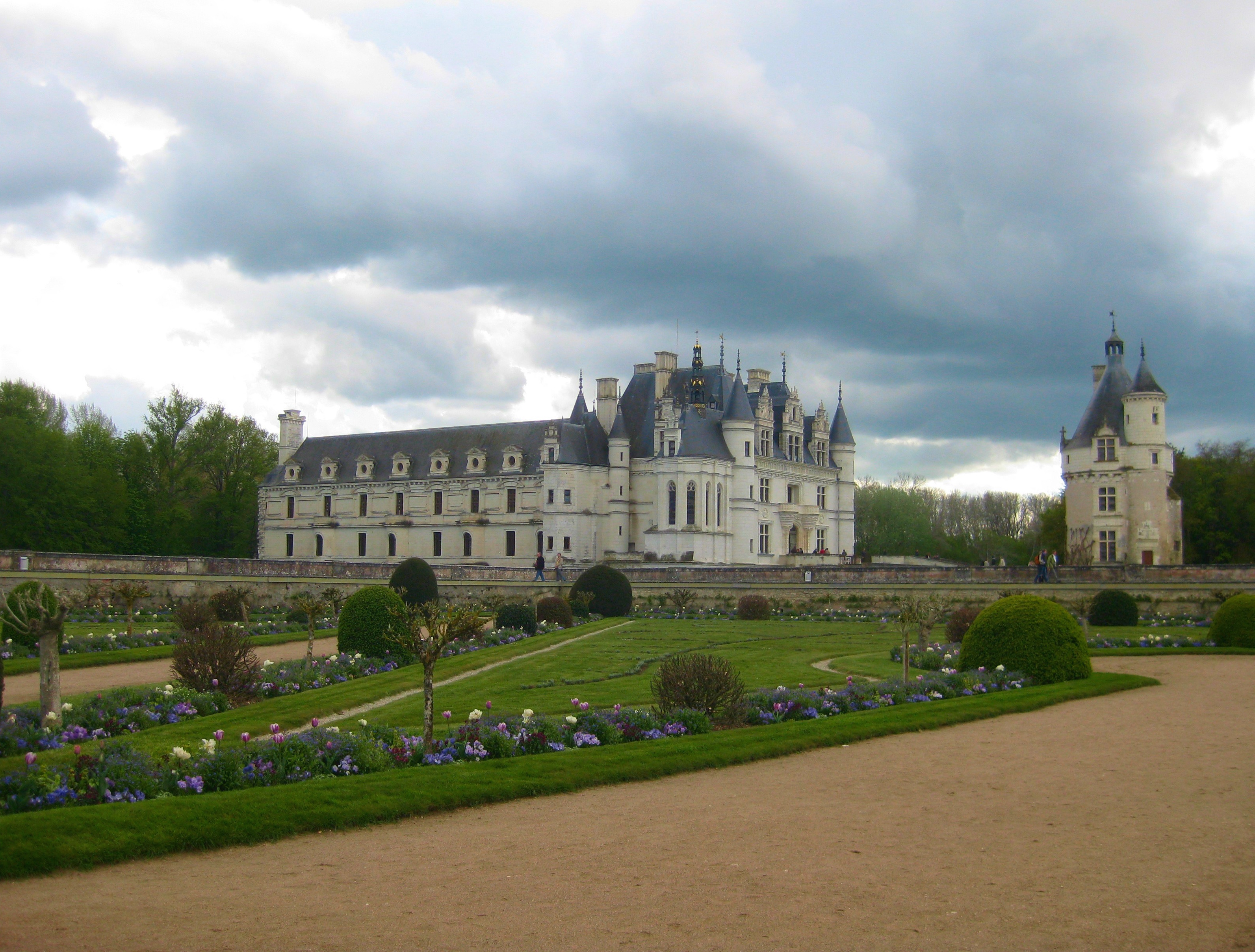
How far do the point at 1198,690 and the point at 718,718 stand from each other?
864 cm

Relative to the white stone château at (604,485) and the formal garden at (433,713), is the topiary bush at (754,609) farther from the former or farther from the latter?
the white stone château at (604,485)

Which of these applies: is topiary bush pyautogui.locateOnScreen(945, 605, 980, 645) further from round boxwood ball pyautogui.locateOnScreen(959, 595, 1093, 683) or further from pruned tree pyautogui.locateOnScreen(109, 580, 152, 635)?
pruned tree pyautogui.locateOnScreen(109, 580, 152, 635)

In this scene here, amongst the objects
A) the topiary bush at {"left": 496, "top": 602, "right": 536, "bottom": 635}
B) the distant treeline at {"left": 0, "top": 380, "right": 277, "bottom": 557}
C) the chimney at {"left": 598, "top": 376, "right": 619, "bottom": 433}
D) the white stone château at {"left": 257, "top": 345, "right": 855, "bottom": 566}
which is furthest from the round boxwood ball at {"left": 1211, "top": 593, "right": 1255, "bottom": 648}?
the distant treeline at {"left": 0, "top": 380, "right": 277, "bottom": 557}

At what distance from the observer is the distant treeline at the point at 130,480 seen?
191ft

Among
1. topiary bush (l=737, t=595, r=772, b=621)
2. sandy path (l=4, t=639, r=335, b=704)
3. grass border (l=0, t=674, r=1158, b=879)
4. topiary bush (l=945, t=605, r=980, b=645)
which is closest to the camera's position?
grass border (l=0, t=674, r=1158, b=879)

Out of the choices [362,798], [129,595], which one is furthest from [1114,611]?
[362,798]

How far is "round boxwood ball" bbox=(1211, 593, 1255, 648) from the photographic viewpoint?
25.8m

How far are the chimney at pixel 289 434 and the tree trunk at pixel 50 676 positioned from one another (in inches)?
2462

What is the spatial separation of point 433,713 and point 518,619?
18.2 metres

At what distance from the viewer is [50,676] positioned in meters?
14.6

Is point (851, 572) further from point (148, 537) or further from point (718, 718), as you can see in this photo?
point (148, 537)

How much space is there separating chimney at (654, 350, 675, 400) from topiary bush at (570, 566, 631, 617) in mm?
27338

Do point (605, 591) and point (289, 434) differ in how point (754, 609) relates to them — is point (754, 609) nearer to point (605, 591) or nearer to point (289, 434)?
point (605, 591)

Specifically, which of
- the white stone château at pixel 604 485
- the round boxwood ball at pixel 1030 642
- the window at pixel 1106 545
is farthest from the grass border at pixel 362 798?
the white stone château at pixel 604 485
